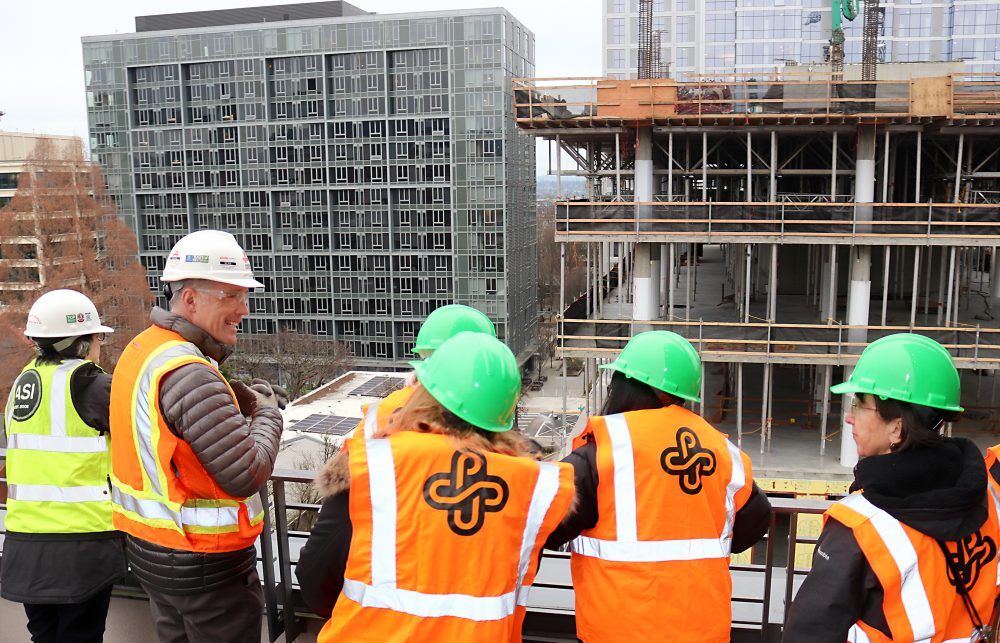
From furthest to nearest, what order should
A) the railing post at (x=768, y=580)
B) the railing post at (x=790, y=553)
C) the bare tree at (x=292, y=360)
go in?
the bare tree at (x=292, y=360), the railing post at (x=768, y=580), the railing post at (x=790, y=553)

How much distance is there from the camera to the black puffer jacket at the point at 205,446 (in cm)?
295

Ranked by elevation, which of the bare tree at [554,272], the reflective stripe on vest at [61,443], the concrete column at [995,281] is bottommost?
the bare tree at [554,272]

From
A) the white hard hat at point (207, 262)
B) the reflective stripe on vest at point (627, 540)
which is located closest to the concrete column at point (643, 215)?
the white hard hat at point (207, 262)

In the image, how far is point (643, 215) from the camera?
20.0m

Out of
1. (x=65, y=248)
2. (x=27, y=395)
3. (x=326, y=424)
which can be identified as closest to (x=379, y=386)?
(x=326, y=424)

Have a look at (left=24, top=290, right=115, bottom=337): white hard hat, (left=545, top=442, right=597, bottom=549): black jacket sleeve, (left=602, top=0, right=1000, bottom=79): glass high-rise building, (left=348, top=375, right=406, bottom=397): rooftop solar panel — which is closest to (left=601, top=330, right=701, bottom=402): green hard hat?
(left=545, top=442, right=597, bottom=549): black jacket sleeve

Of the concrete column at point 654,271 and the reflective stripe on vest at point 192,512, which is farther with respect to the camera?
the concrete column at point 654,271

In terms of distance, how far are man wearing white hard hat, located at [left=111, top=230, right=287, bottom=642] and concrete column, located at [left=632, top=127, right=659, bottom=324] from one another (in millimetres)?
17187

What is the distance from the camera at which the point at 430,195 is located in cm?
5550

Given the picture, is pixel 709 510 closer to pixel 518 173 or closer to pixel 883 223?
pixel 883 223

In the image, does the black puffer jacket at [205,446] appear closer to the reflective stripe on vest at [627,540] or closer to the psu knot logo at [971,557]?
the reflective stripe on vest at [627,540]

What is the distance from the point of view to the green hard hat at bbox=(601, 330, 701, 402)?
3256 mm

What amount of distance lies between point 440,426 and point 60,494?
2239mm

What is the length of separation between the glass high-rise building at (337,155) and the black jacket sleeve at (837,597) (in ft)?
171
